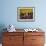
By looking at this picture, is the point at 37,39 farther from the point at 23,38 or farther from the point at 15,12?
the point at 15,12

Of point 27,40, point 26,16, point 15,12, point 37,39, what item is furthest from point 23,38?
point 15,12

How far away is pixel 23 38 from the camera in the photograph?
13.4 ft

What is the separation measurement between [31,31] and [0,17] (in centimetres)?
118

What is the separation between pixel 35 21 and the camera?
15.1 ft

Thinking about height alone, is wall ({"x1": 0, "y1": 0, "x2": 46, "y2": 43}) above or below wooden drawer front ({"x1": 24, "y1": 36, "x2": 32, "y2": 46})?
above

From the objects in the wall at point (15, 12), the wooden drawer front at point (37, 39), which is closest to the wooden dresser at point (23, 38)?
the wooden drawer front at point (37, 39)

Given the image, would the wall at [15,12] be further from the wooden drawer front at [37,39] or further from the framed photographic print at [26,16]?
the wooden drawer front at [37,39]

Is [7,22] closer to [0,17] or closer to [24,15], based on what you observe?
[0,17]

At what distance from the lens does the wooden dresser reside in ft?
13.4

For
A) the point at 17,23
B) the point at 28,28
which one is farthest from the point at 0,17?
the point at 28,28

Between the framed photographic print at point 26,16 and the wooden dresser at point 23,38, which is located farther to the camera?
the framed photographic print at point 26,16

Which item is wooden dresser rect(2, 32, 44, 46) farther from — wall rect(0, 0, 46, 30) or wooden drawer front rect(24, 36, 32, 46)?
wall rect(0, 0, 46, 30)

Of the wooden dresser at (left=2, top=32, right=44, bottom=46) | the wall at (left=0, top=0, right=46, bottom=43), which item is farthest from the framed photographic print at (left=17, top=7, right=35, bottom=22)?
the wooden dresser at (left=2, top=32, right=44, bottom=46)

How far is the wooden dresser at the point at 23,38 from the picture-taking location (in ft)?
13.4
